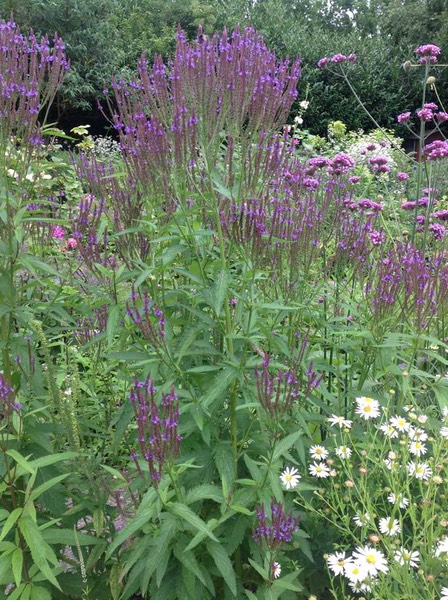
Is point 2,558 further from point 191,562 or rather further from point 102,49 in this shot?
point 102,49

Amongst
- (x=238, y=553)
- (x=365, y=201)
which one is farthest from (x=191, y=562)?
(x=365, y=201)

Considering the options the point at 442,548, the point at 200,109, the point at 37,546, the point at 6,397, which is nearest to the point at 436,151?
the point at 200,109

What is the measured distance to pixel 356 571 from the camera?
2100mm

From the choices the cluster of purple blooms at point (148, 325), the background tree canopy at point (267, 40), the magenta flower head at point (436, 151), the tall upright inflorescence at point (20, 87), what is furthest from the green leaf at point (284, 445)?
the background tree canopy at point (267, 40)

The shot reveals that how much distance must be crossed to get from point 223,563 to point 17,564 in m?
0.73

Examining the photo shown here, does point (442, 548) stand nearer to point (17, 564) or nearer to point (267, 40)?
point (17, 564)

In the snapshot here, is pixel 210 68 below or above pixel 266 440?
above

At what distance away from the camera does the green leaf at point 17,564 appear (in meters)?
2.17

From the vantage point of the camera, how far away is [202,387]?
2.66m

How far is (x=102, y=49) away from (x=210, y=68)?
17200 mm

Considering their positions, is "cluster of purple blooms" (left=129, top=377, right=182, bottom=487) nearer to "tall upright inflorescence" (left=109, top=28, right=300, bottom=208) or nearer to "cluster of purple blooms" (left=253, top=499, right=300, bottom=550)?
"cluster of purple blooms" (left=253, top=499, right=300, bottom=550)

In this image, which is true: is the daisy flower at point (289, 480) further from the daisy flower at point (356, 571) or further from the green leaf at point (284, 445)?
the daisy flower at point (356, 571)

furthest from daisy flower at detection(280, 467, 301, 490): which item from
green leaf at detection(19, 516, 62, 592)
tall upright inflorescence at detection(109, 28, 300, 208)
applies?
tall upright inflorescence at detection(109, 28, 300, 208)

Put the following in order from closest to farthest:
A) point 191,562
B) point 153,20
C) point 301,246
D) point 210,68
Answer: point 191,562 → point 210,68 → point 301,246 → point 153,20
